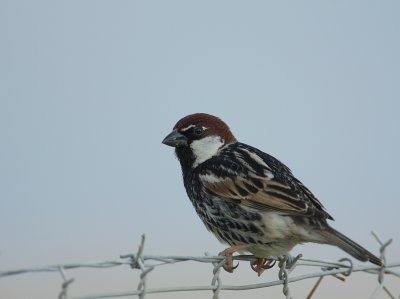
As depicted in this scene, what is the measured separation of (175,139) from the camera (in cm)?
496

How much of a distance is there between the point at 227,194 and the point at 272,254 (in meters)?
0.49

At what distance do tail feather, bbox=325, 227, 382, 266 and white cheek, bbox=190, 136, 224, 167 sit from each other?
46.7 inches

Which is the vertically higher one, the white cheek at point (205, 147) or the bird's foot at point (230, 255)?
the white cheek at point (205, 147)

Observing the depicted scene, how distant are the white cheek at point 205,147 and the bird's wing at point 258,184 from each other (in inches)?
5.2

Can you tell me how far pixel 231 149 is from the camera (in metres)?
4.88

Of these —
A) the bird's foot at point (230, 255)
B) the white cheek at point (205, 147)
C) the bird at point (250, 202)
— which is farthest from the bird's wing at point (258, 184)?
the bird's foot at point (230, 255)

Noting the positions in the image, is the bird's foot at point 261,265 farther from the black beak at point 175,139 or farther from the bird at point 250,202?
the black beak at point 175,139

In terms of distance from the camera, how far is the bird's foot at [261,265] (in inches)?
173

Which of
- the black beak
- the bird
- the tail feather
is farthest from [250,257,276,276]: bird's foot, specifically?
the black beak

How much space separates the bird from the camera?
4.12m

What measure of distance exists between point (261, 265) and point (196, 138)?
1122 mm

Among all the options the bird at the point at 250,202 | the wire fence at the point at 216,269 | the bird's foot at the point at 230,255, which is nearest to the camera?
the wire fence at the point at 216,269

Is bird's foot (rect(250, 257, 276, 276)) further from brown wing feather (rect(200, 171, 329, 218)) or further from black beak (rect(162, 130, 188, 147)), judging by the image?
black beak (rect(162, 130, 188, 147))

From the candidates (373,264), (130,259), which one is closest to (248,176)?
(373,264)
